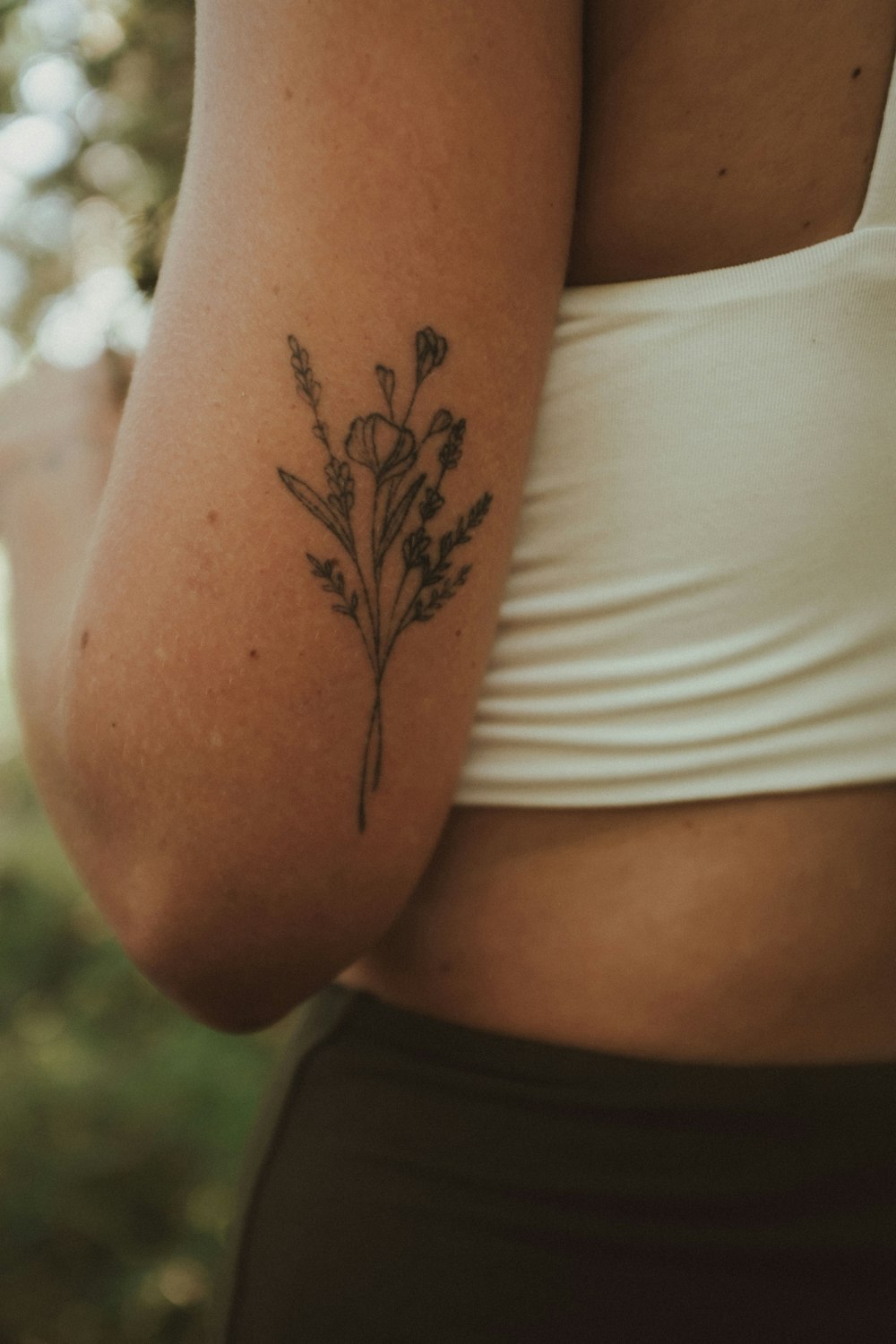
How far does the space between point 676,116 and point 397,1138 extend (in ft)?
2.64

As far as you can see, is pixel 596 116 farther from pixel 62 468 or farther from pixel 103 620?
pixel 62 468

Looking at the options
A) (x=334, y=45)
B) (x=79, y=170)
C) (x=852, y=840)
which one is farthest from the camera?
(x=79, y=170)

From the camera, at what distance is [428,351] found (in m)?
0.68

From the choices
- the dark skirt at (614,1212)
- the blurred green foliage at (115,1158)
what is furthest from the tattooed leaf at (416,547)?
the blurred green foliage at (115,1158)

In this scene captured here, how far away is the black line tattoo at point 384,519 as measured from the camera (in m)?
0.68

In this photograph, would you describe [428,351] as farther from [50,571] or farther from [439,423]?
[50,571]

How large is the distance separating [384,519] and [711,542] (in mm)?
242

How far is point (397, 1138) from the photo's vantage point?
2.71 ft

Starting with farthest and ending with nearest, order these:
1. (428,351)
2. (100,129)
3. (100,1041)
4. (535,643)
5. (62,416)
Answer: (100,1041)
(100,129)
(62,416)
(535,643)
(428,351)

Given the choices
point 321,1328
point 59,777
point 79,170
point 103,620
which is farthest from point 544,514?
point 79,170

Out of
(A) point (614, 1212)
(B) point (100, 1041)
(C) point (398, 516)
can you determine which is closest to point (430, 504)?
(C) point (398, 516)

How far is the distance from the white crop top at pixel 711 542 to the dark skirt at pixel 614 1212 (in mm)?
225

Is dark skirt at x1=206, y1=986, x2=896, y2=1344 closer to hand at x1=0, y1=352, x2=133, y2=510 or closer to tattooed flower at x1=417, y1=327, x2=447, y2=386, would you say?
tattooed flower at x1=417, y1=327, x2=447, y2=386

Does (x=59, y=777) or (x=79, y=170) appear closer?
(x=59, y=777)
